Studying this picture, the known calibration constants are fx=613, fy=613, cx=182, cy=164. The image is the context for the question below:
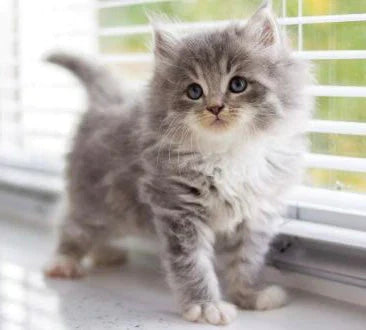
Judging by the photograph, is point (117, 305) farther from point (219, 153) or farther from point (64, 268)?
point (219, 153)

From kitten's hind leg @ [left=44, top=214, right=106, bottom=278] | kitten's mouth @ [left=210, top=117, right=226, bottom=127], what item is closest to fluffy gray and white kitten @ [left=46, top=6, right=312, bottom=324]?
kitten's mouth @ [left=210, top=117, right=226, bottom=127]

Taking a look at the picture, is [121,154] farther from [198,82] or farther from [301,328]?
[301,328]

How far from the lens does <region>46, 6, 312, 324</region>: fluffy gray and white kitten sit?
1.25 metres

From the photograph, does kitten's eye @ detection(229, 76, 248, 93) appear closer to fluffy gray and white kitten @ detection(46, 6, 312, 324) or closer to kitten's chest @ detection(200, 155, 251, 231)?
fluffy gray and white kitten @ detection(46, 6, 312, 324)

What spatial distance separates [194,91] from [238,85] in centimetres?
10

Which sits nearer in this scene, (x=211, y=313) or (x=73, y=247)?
(x=211, y=313)

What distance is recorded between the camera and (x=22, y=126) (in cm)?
214

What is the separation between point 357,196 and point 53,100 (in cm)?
119

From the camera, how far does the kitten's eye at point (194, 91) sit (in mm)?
1280

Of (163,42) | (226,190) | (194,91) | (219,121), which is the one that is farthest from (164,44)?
(226,190)

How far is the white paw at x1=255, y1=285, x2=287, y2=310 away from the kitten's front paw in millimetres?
85

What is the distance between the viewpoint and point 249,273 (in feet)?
4.54

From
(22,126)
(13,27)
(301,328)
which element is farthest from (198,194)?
(13,27)

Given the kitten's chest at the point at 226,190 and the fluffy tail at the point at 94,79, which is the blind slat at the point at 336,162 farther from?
the fluffy tail at the point at 94,79
